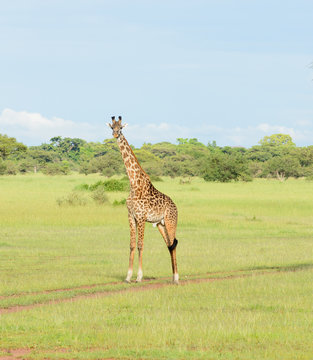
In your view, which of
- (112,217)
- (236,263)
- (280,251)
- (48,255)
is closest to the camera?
(236,263)

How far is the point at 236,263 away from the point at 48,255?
196 inches

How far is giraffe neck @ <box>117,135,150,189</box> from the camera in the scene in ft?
43.8

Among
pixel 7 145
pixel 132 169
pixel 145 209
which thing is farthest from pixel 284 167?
pixel 145 209

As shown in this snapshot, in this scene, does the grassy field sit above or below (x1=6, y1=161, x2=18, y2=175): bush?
below

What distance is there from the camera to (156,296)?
11.4m

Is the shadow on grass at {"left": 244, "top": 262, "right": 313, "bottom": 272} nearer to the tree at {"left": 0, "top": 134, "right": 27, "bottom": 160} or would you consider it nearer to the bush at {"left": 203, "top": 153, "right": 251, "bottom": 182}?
the bush at {"left": 203, "top": 153, "right": 251, "bottom": 182}

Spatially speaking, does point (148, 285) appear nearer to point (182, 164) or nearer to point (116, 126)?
point (116, 126)

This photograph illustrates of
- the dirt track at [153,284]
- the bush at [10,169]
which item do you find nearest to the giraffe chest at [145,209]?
the dirt track at [153,284]

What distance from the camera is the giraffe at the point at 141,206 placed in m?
13.2

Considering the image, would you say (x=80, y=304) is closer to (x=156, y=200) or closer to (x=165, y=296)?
(x=165, y=296)

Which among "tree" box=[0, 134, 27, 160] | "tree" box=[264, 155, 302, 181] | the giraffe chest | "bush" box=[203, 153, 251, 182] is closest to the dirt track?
the giraffe chest

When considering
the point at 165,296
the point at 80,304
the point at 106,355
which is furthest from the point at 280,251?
the point at 106,355

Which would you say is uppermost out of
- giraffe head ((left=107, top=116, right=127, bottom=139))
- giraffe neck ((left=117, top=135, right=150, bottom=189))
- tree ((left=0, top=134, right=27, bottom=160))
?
tree ((left=0, top=134, right=27, bottom=160))

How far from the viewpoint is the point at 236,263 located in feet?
53.9
